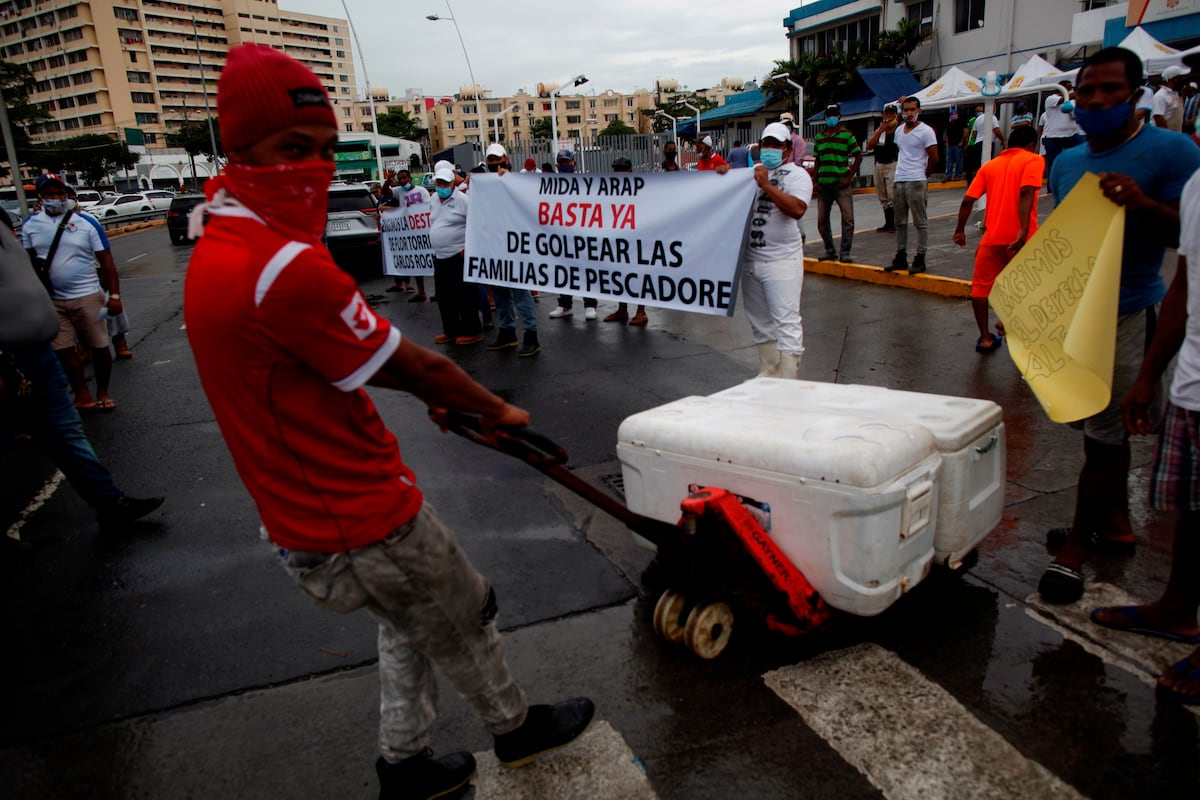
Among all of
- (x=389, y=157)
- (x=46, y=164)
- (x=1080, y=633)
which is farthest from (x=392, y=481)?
(x=46, y=164)

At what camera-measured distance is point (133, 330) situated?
36.0 ft

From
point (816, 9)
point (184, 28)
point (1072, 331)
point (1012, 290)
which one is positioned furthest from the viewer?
point (184, 28)

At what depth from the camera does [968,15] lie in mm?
30391

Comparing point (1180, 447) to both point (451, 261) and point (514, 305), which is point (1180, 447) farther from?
point (451, 261)

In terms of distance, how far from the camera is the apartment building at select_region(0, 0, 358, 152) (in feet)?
383

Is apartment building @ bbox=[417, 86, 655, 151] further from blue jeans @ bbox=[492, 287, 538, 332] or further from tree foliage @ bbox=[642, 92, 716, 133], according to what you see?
blue jeans @ bbox=[492, 287, 538, 332]

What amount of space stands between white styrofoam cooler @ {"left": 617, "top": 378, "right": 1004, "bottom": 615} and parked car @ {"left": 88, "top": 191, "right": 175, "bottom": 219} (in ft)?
139

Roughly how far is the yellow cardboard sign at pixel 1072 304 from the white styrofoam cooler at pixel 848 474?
34 cm

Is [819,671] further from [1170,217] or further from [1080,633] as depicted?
[1170,217]

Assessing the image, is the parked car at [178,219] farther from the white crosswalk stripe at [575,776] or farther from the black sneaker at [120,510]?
the white crosswalk stripe at [575,776]

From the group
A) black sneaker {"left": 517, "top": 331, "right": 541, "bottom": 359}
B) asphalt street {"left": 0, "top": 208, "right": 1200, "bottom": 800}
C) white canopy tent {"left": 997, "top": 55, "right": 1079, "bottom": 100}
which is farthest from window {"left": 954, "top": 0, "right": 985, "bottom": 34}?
asphalt street {"left": 0, "top": 208, "right": 1200, "bottom": 800}

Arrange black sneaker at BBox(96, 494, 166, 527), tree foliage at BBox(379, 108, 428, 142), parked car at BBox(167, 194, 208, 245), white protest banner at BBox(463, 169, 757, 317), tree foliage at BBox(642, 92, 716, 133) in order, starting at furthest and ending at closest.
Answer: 1. tree foliage at BBox(379, 108, 428, 142)
2. tree foliage at BBox(642, 92, 716, 133)
3. parked car at BBox(167, 194, 208, 245)
4. white protest banner at BBox(463, 169, 757, 317)
5. black sneaker at BBox(96, 494, 166, 527)

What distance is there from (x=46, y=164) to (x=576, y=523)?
265 ft

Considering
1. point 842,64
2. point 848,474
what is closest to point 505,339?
point 848,474
